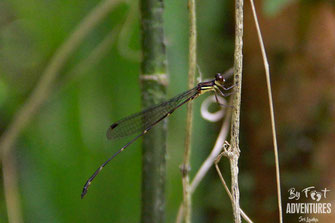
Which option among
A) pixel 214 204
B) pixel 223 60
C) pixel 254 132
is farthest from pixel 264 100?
pixel 214 204

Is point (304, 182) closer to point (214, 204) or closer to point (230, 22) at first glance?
point (214, 204)

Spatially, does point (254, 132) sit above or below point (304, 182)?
above

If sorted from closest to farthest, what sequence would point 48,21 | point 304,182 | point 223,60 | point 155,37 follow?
point 155,37 → point 304,182 → point 48,21 → point 223,60

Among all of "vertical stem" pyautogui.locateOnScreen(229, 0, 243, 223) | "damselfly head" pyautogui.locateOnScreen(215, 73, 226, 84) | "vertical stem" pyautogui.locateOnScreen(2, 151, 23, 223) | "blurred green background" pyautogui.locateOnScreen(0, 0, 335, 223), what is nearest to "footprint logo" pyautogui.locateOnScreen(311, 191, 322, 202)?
"blurred green background" pyautogui.locateOnScreen(0, 0, 335, 223)

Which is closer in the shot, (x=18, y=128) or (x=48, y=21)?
(x=18, y=128)

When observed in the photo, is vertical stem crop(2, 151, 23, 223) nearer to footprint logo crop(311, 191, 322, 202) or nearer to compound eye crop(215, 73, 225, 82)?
compound eye crop(215, 73, 225, 82)

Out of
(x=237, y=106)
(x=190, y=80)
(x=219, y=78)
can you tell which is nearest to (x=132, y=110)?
(x=219, y=78)

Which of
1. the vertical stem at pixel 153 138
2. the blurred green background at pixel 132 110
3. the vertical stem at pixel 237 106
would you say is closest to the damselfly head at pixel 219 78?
the blurred green background at pixel 132 110
